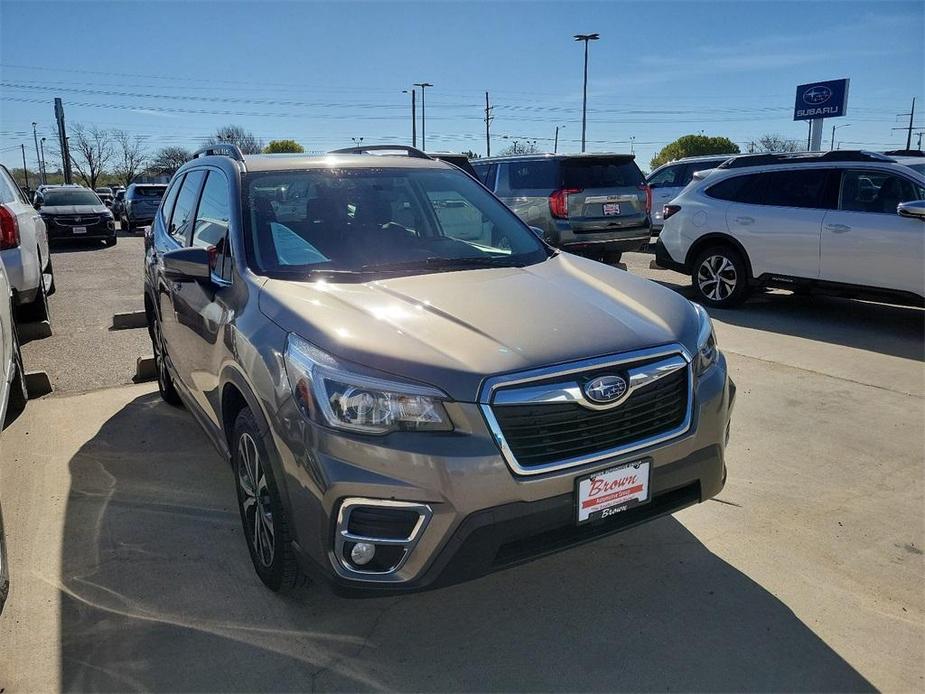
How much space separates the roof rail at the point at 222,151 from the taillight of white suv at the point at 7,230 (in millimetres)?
3031

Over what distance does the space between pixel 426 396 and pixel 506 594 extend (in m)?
1.13

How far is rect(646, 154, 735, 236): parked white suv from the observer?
614 inches

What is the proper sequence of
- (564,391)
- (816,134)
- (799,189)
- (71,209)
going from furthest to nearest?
(816,134) → (71,209) → (799,189) → (564,391)

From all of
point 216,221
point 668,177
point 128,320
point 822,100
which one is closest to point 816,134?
point 822,100

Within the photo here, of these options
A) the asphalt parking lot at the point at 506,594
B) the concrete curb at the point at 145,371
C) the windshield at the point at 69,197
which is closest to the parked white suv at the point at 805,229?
the asphalt parking lot at the point at 506,594

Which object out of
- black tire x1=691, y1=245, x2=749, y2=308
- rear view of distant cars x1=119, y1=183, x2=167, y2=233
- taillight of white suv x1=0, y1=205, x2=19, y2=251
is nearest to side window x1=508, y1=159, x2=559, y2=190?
black tire x1=691, y1=245, x2=749, y2=308

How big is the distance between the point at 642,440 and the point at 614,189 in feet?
27.1

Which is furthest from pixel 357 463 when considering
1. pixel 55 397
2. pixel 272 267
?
pixel 55 397

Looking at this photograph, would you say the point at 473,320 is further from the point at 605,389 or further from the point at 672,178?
the point at 672,178

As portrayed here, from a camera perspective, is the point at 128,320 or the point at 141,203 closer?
the point at 128,320

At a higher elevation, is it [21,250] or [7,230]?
[7,230]

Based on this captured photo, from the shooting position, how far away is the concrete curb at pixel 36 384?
5.50m

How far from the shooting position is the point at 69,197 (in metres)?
18.3

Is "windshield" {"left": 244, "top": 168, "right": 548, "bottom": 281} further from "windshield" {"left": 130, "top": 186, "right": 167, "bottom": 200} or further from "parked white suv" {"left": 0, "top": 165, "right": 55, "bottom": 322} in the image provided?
"windshield" {"left": 130, "top": 186, "right": 167, "bottom": 200}
